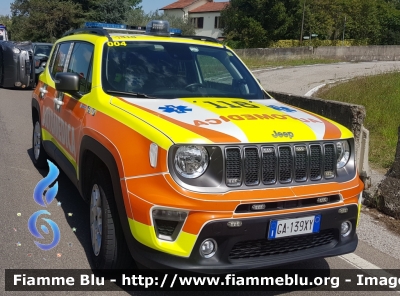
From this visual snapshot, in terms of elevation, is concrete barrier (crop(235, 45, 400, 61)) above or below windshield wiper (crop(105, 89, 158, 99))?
above

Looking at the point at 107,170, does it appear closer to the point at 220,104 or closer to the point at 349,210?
the point at 220,104

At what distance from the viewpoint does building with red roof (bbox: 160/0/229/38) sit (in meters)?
72.2

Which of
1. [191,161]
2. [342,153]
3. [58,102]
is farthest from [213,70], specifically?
[191,161]

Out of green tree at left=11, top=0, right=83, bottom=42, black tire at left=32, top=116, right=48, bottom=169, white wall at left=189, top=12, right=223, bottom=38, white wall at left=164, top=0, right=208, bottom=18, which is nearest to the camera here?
black tire at left=32, top=116, right=48, bottom=169

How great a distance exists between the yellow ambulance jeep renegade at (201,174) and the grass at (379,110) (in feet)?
15.0

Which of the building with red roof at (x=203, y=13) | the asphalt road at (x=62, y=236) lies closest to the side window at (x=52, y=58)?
the asphalt road at (x=62, y=236)

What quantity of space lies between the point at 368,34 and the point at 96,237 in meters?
64.6

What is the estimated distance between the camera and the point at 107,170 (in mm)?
4105

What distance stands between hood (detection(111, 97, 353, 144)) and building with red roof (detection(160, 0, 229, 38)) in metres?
67.8

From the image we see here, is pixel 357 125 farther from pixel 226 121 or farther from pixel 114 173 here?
pixel 114 173

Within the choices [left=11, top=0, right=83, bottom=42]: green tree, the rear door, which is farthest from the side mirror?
[left=11, top=0, right=83, bottom=42]: green tree

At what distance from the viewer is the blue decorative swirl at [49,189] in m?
6.04

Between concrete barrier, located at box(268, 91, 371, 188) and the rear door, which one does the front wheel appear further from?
concrete barrier, located at box(268, 91, 371, 188)

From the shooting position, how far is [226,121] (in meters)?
3.76
